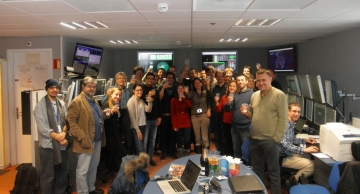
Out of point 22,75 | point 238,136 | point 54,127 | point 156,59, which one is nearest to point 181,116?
point 238,136

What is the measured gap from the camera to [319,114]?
457 cm

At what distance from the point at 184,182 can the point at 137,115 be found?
2182mm

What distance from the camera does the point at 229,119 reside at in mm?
4508

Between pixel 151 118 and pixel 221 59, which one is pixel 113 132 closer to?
pixel 151 118

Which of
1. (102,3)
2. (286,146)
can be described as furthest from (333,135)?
(102,3)

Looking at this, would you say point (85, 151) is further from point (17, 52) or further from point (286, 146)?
point (17, 52)

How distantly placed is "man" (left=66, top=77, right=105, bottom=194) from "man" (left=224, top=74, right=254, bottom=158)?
1978 millimetres

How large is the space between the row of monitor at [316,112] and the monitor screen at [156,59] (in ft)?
14.1

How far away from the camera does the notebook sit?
217 centimetres

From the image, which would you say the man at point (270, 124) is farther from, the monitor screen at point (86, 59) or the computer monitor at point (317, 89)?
the monitor screen at point (86, 59)

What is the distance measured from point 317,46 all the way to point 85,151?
5303 millimetres

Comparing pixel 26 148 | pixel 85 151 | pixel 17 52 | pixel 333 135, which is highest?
pixel 17 52

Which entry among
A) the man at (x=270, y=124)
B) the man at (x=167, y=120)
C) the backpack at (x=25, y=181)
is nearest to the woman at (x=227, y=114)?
the man at (x=167, y=120)

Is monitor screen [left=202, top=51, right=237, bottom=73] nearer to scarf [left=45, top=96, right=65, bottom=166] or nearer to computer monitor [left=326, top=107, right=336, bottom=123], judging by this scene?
computer monitor [left=326, top=107, right=336, bottom=123]
